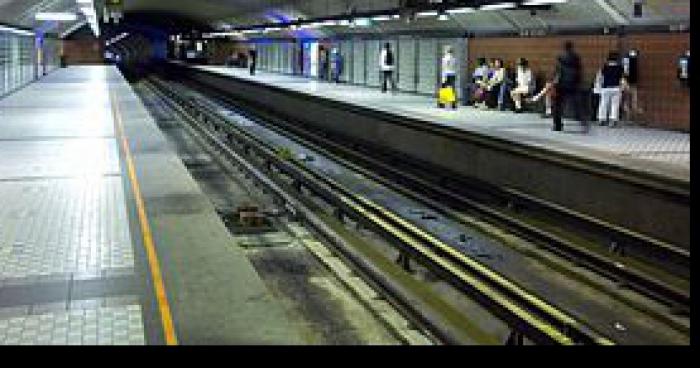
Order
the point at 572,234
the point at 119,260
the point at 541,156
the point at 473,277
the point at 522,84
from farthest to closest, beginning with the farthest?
1. the point at 522,84
2. the point at 541,156
3. the point at 572,234
4. the point at 473,277
5. the point at 119,260

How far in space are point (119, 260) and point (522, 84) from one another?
14042mm

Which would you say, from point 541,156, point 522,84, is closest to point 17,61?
point 522,84

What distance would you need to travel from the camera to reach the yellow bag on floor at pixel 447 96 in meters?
20.5

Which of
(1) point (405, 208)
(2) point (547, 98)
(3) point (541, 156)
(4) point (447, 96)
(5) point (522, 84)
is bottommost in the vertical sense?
(1) point (405, 208)

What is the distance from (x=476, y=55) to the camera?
74.3 ft

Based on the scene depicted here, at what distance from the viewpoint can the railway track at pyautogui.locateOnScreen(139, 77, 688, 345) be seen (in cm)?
633

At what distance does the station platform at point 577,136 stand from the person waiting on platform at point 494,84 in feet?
1.80

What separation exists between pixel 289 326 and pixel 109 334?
107 centimetres

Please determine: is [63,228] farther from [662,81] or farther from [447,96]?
[447,96]

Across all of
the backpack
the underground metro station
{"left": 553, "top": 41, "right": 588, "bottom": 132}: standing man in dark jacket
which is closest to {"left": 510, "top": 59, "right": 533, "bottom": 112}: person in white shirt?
the underground metro station

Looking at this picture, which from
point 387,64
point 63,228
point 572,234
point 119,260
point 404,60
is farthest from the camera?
point 404,60

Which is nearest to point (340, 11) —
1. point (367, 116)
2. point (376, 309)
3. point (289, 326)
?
point (367, 116)

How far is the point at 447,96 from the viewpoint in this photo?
67.4 feet

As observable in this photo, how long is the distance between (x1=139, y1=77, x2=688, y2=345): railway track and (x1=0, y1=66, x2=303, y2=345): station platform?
222cm
